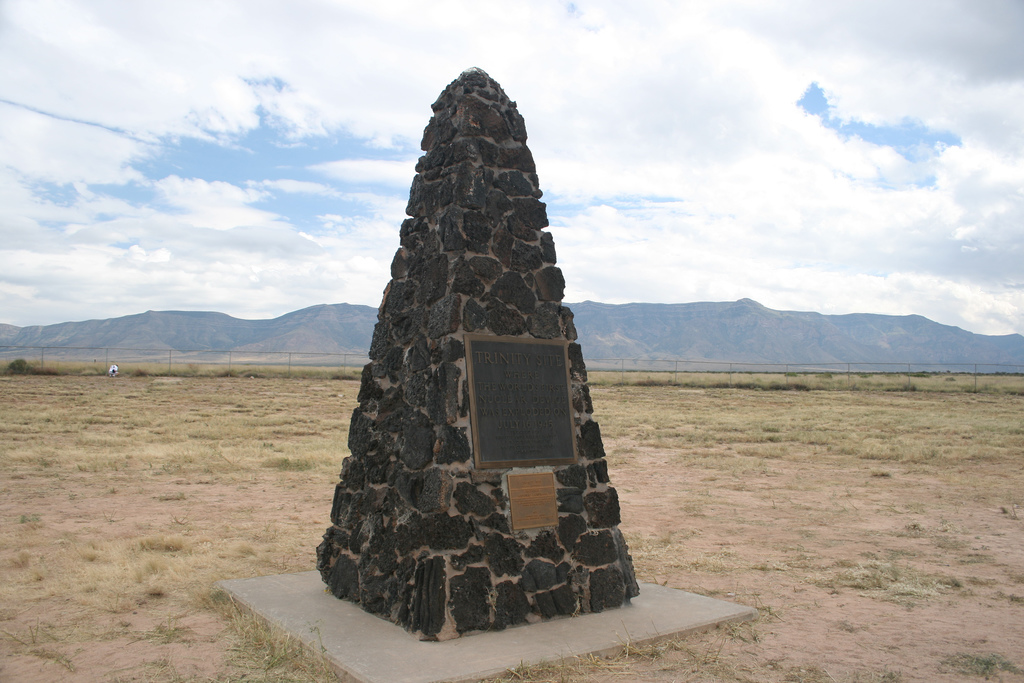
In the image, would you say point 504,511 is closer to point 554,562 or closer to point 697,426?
point 554,562

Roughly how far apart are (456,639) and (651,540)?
4685 mm

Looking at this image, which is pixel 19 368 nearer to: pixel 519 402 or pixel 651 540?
pixel 651 540

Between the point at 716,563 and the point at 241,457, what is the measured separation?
1075 centimetres

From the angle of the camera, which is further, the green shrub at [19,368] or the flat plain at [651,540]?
the green shrub at [19,368]

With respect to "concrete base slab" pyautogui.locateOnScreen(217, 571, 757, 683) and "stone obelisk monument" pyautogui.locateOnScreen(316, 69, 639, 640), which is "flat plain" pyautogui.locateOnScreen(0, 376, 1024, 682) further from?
"stone obelisk monument" pyautogui.locateOnScreen(316, 69, 639, 640)

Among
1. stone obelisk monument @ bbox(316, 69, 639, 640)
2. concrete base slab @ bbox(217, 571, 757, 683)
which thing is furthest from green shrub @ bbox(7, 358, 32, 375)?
stone obelisk monument @ bbox(316, 69, 639, 640)

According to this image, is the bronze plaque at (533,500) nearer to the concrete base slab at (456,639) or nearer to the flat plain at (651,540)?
the concrete base slab at (456,639)

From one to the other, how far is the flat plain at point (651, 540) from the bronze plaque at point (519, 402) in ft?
4.99

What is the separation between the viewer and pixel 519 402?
587cm

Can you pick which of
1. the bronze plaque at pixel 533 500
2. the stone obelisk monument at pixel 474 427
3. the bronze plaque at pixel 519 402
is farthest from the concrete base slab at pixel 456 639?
the bronze plaque at pixel 519 402

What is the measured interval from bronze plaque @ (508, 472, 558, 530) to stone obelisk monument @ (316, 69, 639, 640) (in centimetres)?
1

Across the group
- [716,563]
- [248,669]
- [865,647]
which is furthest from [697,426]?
[248,669]

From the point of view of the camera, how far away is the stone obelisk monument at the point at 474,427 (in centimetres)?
541

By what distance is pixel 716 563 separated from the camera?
27.0ft
